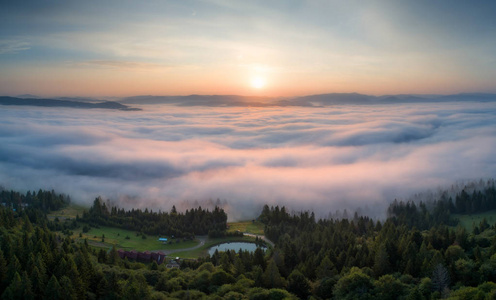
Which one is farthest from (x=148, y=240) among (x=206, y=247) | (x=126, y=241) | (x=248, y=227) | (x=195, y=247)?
(x=248, y=227)

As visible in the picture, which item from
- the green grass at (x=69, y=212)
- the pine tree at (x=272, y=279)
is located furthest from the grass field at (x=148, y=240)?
the pine tree at (x=272, y=279)

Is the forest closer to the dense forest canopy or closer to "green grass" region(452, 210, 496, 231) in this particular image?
"green grass" region(452, 210, 496, 231)

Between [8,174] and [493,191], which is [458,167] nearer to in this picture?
[493,191]

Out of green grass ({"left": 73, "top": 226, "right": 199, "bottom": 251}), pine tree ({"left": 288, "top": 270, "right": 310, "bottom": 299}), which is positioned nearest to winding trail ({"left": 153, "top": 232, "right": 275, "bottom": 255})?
green grass ({"left": 73, "top": 226, "right": 199, "bottom": 251})

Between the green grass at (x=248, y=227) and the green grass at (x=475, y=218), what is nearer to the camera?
the green grass at (x=248, y=227)

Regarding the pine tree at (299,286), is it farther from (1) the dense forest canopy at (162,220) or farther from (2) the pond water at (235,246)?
(1) the dense forest canopy at (162,220)

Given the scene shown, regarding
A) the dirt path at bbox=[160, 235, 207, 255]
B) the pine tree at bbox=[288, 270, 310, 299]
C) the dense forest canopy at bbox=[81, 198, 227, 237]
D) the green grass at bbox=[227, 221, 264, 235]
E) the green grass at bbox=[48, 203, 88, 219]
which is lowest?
the dirt path at bbox=[160, 235, 207, 255]
